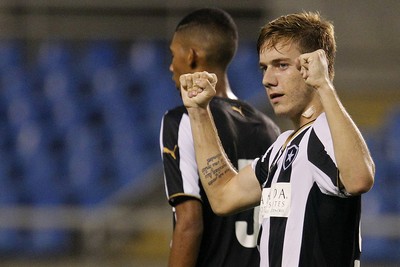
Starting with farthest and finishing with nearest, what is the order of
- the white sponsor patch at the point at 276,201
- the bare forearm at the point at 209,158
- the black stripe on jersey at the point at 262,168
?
the bare forearm at the point at 209,158 < the black stripe on jersey at the point at 262,168 < the white sponsor patch at the point at 276,201

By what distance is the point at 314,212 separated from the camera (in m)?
3.08

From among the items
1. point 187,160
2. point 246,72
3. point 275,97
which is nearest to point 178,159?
point 187,160

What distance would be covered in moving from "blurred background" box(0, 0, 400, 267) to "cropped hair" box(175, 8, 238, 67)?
5.17m

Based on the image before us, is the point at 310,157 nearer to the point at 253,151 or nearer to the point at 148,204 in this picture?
the point at 253,151

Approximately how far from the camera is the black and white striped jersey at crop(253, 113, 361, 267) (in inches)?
120

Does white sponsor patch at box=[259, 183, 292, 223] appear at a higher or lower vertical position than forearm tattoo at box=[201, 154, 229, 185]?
lower

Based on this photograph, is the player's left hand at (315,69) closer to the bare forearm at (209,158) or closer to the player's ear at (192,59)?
the bare forearm at (209,158)

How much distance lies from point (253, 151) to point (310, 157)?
136 cm

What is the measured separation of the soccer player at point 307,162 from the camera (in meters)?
2.90

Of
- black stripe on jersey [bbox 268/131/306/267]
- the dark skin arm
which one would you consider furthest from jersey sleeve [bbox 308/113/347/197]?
the dark skin arm

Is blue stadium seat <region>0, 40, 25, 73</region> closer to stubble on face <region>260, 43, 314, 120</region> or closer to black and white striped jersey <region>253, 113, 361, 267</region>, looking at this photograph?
stubble on face <region>260, 43, 314, 120</region>

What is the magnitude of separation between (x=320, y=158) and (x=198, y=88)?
26.9 inches

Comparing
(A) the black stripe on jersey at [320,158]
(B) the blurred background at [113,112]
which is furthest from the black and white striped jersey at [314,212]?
(B) the blurred background at [113,112]

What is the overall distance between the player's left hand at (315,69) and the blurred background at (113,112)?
266 inches
